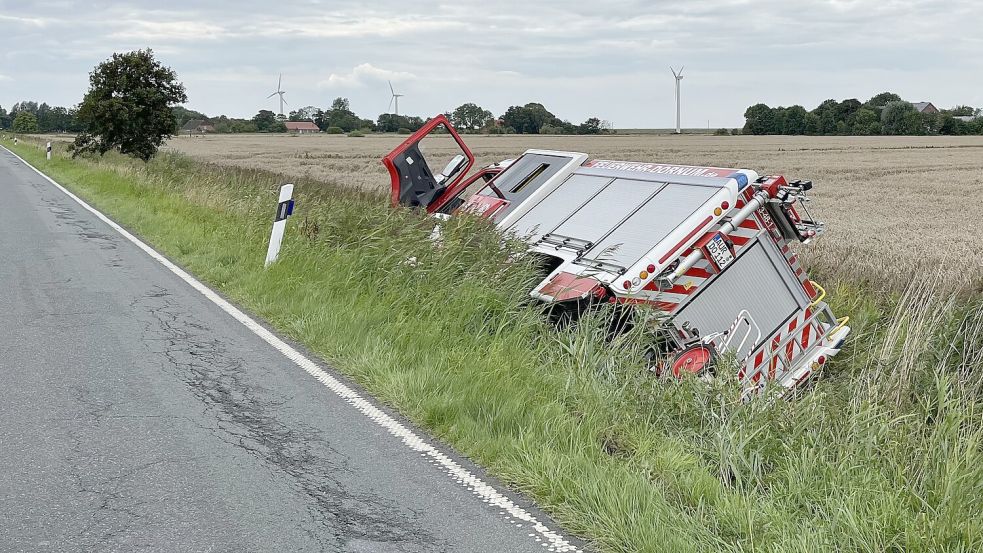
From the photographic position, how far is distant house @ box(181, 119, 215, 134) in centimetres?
11132

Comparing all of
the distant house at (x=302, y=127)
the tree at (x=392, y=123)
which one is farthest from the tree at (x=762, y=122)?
the distant house at (x=302, y=127)

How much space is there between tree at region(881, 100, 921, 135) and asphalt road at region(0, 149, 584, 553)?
99999mm

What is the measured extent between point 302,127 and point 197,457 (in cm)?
11732

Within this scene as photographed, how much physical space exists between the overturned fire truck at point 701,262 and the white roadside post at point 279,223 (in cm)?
275

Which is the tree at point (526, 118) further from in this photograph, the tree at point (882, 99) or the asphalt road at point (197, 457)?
the asphalt road at point (197, 457)

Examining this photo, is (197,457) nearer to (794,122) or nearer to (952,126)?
(952,126)

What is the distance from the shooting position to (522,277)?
8.35 metres

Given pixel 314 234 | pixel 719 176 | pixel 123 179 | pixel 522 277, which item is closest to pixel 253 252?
pixel 314 234

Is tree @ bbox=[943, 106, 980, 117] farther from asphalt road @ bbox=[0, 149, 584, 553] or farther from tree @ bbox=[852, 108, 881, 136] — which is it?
asphalt road @ bbox=[0, 149, 584, 553]

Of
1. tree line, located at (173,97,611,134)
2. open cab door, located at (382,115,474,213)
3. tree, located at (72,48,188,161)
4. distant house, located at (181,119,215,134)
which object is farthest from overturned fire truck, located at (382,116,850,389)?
distant house, located at (181,119,215,134)

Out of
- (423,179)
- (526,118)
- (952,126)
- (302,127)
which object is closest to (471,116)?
(526,118)

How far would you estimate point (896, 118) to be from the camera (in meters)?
98.2

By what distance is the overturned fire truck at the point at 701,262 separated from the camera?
25.4 feet

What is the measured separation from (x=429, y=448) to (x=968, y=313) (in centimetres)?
506
